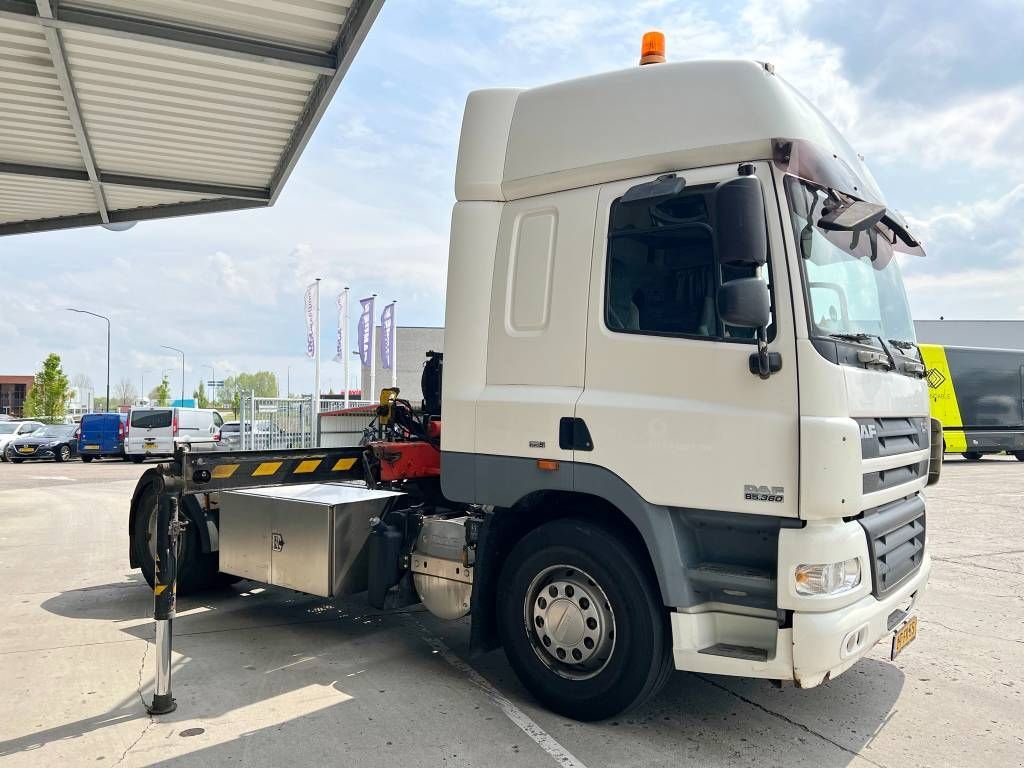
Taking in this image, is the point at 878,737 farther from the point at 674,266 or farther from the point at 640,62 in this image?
the point at 640,62

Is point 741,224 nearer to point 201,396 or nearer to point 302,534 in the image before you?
point 302,534

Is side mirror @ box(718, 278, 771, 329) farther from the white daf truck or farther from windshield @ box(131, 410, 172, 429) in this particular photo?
windshield @ box(131, 410, 172, 429)

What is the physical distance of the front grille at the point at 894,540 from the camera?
3.82 metres

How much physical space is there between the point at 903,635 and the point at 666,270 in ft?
7.52

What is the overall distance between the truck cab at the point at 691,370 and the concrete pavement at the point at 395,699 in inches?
19.5

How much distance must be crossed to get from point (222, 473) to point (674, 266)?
3238 mm

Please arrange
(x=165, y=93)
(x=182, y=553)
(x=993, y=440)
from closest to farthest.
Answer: (x=182, y=553)
(x=165, y=93)
(x=993, y=440)

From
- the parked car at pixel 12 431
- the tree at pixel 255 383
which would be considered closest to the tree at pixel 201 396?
the tree at pixel 255 383

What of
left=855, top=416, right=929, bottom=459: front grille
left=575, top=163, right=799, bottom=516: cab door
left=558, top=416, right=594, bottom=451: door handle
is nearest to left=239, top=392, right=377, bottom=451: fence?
left=558, top=416, right=594, bottom=451: door handle

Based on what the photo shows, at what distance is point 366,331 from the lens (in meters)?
30.0

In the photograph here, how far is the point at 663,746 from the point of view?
3973mm

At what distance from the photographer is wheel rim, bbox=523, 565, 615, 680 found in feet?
13.5

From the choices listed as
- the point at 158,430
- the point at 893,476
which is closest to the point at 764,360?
the point at 893,476

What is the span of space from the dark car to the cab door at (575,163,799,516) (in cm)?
2901
